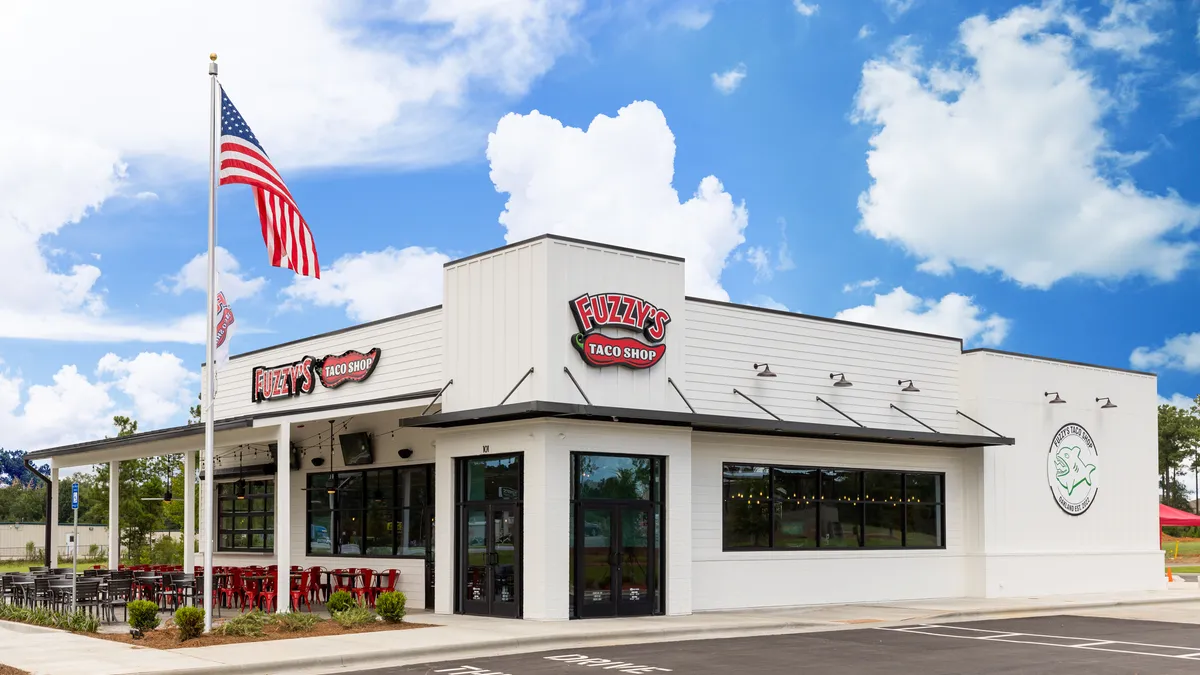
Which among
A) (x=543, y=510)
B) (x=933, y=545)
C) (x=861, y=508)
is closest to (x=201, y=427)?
(x=543, y=510)

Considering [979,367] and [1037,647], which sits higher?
[979,367]

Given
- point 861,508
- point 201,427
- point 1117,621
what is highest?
point 201,427

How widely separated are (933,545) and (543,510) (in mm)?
10786

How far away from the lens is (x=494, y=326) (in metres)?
21.1

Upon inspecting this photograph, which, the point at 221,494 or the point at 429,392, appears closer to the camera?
the point at 429,392

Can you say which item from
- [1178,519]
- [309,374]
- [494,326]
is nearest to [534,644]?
[494,326]

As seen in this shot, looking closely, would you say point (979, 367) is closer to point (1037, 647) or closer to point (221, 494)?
point (1037, 647)

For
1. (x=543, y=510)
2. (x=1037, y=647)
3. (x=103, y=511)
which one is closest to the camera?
(x=1037, y=647)

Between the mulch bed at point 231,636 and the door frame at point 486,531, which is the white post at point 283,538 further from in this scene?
the door frame at point 486,531

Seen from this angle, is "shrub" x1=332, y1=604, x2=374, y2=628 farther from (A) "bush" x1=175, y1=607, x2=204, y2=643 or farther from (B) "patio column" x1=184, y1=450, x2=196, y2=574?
(B) "patio column" x1=184, y1=450, x2=196, y2=574

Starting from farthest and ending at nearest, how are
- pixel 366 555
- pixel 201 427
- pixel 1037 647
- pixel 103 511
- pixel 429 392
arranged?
pixel 103 511 → pixel 366 555 → pixel 201 427 → pixel 429 392 → pixel 1037 647

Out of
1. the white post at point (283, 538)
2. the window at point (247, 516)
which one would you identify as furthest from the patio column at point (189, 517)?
the white post at point (283, 538)

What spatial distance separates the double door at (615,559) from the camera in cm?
2023

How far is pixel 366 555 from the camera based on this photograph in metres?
25.7
